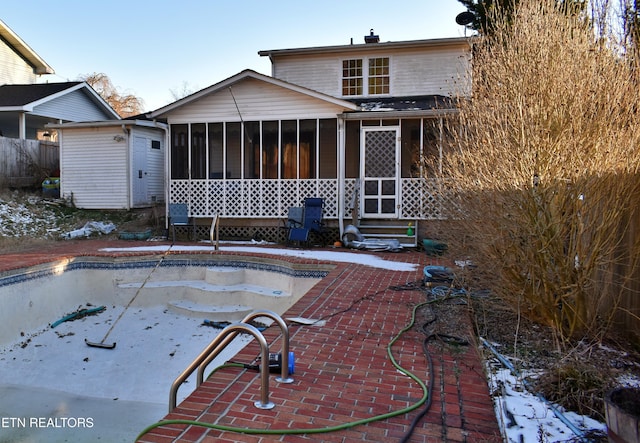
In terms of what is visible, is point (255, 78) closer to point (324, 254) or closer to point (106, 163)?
point (324, 254)

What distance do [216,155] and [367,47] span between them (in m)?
5.43

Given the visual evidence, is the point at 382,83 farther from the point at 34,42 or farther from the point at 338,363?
the point at 34,42

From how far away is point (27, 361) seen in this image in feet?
20.8

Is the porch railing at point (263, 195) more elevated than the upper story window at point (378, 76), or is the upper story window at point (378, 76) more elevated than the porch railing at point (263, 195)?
the upper story window at point (378, 76)

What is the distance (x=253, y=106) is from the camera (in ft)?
38.8

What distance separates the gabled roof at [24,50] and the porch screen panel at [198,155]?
1454cm

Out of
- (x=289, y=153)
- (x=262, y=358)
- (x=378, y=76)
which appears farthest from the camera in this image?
(x=378, y=76)

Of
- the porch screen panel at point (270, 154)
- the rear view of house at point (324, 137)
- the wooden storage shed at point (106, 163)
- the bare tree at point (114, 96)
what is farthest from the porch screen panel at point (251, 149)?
the bare tree at point (114, 96)

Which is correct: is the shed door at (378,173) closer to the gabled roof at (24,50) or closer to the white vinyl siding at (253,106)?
the white vinyl siding at (253,106)

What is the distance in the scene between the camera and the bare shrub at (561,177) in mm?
3939

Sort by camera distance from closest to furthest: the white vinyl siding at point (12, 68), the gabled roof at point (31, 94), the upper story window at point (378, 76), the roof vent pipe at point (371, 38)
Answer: the upper story window at point (378, 76), the roof vent pipe at point (371, 38), the gabled roof at point (31, 94), the white vinyl siding at point (12, 68)

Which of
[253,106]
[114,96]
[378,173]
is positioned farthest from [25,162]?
[114,96]

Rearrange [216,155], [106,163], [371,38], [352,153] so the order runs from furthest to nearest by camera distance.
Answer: [371,38] → [106,163] → [216,155] → [352,153]

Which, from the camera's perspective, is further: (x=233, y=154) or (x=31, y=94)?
(x=31, y=94)
